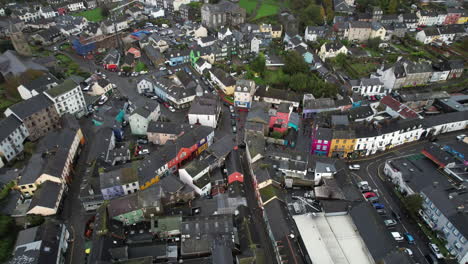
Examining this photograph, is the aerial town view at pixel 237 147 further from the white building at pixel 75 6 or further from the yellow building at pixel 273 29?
the white building at pixel 75 6

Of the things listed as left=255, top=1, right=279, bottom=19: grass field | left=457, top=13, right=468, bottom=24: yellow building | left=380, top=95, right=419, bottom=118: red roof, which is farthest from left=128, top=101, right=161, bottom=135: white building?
left=457, top=13, right=468, bottom=24: yellow building

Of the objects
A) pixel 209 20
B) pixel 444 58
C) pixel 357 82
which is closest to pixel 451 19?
pixel 444 58

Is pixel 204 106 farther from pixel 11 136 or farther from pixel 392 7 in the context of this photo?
pixel 392 7

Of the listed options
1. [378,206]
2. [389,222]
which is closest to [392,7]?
[378,206]

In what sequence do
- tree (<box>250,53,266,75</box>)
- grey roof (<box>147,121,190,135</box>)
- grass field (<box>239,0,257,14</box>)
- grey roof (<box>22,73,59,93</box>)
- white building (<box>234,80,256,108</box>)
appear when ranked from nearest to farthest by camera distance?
grey roof (<box>147,121,190,135</box>) < grey roof (<box>22,73,59,93</box>) < white building (<box>234,80,256,108</box>) < tree (<box>250,53,266,75</box>) < grass field (<box>239,0,257,14</box>)

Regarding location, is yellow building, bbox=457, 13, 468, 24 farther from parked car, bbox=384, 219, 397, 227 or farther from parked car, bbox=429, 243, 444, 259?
parked car, bbox=429, 243, 444, 259

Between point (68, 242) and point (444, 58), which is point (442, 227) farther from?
point (444, 58)
